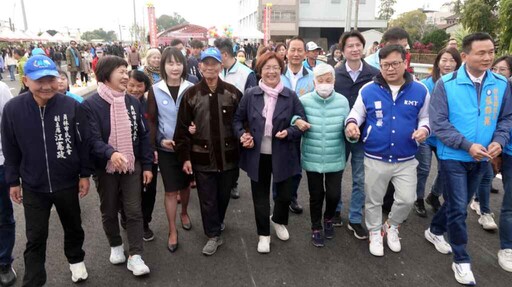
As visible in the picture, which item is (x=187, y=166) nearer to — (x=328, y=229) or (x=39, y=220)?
(x=39, y=220)

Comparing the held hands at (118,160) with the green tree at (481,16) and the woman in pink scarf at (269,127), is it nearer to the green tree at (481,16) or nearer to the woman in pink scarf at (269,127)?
the woman in pink scarf at (269,127)

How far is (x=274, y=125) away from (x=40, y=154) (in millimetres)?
1978

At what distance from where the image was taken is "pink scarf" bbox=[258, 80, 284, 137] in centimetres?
350

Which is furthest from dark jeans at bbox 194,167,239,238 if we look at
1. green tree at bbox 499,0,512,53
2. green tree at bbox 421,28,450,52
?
green tree at bbox 421,28,450,52

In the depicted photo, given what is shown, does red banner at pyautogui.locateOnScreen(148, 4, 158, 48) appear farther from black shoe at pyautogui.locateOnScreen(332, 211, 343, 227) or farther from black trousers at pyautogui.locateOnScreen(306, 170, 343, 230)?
black trousers at pyautogui.locateOnScreen(306, 170, 343, 230)

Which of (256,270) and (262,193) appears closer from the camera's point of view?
(256,270)

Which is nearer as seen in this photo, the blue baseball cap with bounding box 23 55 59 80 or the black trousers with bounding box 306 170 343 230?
the blue baseball cap with bounding box 23 55 59 80

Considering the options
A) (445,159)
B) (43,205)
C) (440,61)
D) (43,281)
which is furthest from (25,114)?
(440,61)

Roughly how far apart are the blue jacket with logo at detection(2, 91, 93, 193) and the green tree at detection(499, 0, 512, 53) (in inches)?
476

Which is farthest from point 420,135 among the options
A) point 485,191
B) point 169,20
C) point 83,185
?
point 169,20

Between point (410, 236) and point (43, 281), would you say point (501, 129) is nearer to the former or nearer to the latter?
point (410, 236)

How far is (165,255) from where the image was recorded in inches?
145

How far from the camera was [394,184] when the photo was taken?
360 cm

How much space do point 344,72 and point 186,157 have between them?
6.63ft
